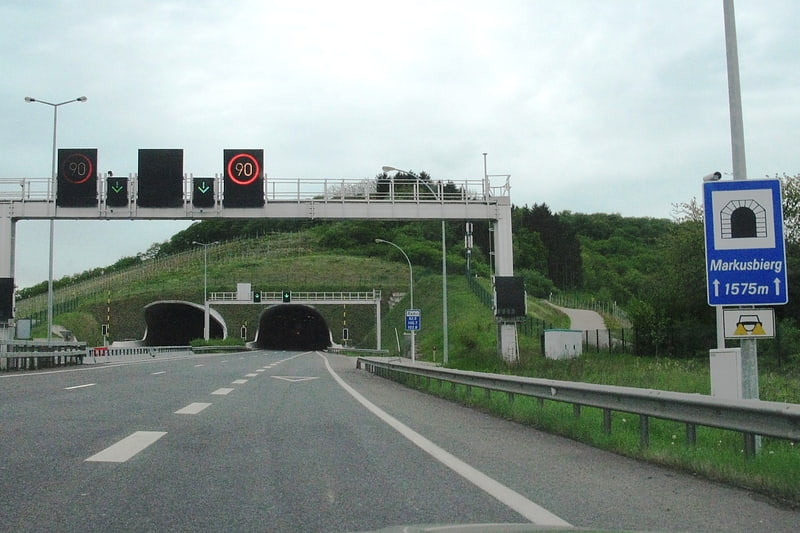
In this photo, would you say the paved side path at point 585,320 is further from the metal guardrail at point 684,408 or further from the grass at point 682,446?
the metal guardrail at point 684,408

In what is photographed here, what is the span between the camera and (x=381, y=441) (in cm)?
1020

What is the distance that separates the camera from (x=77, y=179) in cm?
3344

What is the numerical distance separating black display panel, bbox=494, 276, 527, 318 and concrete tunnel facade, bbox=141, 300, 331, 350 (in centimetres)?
5755

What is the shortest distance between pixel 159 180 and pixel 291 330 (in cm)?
8220

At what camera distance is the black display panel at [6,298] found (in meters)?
32.5

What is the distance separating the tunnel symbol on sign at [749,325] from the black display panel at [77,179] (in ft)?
95.5

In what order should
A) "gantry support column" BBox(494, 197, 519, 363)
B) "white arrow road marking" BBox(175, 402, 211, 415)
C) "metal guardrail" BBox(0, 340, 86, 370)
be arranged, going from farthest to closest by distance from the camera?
1. "gantry support column" BBox(494, 197, 519, 363)
2. "metal guardrail" BBox(0, 340, 86, 370)
3. "white arrow road marking" BBox(175, 402, 211, 415)

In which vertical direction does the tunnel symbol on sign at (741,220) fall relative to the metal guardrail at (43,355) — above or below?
above

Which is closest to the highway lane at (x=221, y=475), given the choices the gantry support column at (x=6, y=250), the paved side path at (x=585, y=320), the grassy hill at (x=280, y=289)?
the gantry support column at (x=6, y=250)

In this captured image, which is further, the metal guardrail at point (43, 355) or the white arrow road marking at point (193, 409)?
the metal guardrail at point (43, 355)

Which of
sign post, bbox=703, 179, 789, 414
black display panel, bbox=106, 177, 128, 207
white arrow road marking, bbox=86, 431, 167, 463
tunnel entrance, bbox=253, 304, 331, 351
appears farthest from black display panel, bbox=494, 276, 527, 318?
tunnel entrance, bbox=253, 304, 331, 351

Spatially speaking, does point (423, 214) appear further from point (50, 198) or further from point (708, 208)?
point (708, 208)

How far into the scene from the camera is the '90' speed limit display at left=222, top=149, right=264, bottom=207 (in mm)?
33219

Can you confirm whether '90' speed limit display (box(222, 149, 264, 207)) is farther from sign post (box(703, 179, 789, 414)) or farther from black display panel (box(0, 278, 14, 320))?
sign post (box(703, 179, 789, 414))
